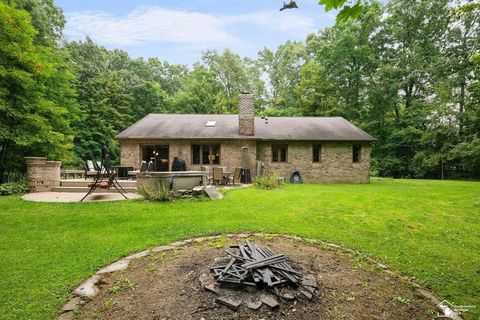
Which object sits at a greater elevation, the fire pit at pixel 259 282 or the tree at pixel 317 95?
the tree at pixel 317 95

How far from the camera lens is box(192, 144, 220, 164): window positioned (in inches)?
622

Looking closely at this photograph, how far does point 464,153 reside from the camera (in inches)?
713

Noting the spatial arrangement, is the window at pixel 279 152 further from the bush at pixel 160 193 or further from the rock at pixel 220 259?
the rock at pixel 220 259

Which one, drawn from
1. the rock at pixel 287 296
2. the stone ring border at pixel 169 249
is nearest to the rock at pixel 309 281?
the rock at pixel 287 296

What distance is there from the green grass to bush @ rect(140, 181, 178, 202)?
1.57ft

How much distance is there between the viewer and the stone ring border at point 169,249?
291 cm

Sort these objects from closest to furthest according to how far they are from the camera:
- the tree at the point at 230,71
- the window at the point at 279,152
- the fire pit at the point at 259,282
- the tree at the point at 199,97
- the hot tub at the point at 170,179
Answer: the fire pit at the point at 259,282
the hot tub at the point at 170,179
the window at the point at 279,152
the tree at the point at 199,97
the tree at the point at 230,71

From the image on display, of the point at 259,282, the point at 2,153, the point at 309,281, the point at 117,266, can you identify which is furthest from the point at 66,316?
the point at 2,153

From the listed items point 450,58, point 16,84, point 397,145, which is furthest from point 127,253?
point 450,58

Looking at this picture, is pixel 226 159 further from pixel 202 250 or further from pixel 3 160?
pixel 202 250

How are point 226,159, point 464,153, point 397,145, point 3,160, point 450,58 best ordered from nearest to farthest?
point 3,160 < point 226,159 < point 464,153 < point 450,58 < point 397,145

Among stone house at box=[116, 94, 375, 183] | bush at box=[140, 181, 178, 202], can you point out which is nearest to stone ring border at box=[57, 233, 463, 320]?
bush at box=[140, 181, 178, 202]

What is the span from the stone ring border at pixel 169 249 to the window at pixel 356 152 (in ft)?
41.2

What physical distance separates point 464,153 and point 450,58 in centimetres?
947
